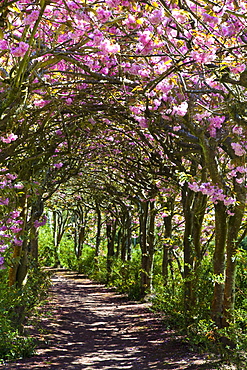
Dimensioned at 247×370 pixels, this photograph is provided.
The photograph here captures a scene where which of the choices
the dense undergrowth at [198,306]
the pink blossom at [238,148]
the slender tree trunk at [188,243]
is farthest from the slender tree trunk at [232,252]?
the slender tree trunk at [188,243]

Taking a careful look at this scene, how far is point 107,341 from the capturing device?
7691mm

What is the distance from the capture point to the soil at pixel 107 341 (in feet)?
18.9

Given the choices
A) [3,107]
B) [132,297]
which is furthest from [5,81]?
[132,297]

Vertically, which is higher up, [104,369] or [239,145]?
[239,145]

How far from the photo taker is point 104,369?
576 cm

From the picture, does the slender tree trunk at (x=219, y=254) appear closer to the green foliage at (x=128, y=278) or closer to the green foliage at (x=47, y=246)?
the green foliage at (x=128, y=278)

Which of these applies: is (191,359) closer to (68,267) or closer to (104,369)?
(104,369)

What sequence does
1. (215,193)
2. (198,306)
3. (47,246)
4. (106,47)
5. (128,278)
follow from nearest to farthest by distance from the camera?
(106,47) → (215,193) → (198,306) → (128,278) → (47,246)

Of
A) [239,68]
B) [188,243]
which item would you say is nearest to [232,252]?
[188,243]

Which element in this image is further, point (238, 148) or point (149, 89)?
point (149, 89)

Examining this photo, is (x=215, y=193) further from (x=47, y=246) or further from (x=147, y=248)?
(x=47, y=246)

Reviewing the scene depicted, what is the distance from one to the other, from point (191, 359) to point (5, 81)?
4.28 meters

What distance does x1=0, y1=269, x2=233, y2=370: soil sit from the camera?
576 cm

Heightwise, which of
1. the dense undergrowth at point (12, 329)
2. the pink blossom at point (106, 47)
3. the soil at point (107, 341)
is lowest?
the soil at point (107, 341)
